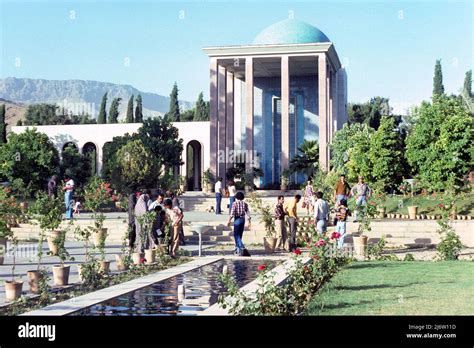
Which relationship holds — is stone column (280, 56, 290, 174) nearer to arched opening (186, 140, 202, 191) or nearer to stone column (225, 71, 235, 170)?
stone column (225, 71, 235, 170)

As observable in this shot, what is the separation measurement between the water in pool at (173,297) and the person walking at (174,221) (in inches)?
97.3

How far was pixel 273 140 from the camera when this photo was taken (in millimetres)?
47031

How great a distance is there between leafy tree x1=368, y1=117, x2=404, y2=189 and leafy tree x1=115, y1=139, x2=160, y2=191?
10.2 meters

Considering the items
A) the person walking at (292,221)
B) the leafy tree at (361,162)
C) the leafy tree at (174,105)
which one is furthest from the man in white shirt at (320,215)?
the leafy tree at (174,105)

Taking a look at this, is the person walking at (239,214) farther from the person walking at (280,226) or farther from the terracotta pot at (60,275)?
the terracotta pot at (60,275)

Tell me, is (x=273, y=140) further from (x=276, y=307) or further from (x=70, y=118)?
(x=276, y=307)

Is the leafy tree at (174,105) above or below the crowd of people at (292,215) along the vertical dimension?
above

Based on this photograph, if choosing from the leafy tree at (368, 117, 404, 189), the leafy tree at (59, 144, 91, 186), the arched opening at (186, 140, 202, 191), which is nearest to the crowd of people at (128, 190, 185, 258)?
the leafy tree at (368, 117, 404, 189)

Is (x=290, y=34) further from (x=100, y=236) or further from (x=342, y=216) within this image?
(x=100, y=236)

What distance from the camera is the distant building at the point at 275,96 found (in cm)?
3947

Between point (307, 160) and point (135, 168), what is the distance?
12.9 metres
